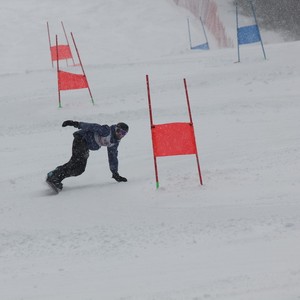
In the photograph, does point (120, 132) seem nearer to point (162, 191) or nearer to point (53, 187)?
point (162, 191)

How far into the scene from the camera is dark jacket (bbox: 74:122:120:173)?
27.0ft

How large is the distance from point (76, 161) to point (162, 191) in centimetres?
129

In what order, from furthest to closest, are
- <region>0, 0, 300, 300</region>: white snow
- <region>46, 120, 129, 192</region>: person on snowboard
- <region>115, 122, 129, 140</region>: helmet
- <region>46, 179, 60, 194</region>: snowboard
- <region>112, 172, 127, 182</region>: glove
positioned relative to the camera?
<region>112, 172, 127, 182</region>: glove, <region>46, 179, 60, 194</region>: snowboard, <region>46, 120, 129, 192</region>: person on snowboard, <region>115, 122, 129, 140</region>: helmet, <region>0, 0, 300, 300</region>: white snow

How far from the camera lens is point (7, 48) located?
24.6m

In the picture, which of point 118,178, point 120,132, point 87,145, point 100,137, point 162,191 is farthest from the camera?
point 118,178

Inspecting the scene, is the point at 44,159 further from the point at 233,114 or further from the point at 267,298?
the point at 267,298

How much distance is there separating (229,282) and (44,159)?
19.9 feet

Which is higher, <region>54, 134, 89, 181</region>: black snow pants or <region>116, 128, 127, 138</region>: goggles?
<region>116, 128, 127, 138</region>: goggles

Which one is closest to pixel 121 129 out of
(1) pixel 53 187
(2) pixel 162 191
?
(2) pixel 162 191

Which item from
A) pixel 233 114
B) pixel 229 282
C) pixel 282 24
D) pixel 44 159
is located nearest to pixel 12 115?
pixel 44 159

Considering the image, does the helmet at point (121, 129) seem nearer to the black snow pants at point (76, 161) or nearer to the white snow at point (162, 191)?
the black snow pants at point (76, 161)

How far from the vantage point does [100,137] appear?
8.27 metres

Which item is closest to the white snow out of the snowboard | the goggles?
the snowboard

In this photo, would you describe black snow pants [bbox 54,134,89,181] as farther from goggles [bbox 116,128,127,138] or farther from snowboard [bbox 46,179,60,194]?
goggles [bbox 116,128,127,138]
